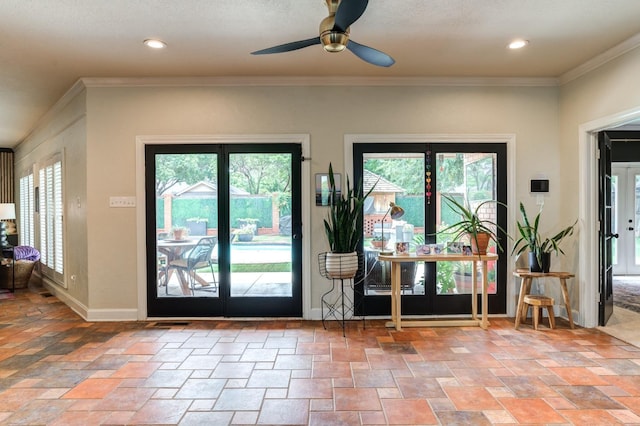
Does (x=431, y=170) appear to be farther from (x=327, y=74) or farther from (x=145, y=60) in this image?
(x=145, y=60)

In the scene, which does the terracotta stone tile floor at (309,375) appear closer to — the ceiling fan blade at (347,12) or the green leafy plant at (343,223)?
the green leafy plant at (343,223)

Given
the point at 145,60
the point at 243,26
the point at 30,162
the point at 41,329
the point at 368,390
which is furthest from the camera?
the point at 30,162

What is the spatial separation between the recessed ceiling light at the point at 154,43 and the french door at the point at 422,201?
6.79 ft

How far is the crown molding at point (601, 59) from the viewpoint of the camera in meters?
3.13

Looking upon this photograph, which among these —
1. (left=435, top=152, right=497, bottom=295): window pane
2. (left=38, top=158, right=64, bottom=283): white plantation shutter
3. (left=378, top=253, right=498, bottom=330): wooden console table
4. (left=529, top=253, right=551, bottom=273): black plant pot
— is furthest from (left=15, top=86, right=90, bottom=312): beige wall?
(left=529, top=253, right=551, bottom=273): black plant pot

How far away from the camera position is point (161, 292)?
4.07 m

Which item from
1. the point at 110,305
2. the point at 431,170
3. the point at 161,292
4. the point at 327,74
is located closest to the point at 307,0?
the point at 327,74

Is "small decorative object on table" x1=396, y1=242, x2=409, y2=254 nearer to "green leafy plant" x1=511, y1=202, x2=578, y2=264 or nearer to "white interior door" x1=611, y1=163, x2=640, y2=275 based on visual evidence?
"green leafy plant" x1=511, y1=202, x2=578, y2=264

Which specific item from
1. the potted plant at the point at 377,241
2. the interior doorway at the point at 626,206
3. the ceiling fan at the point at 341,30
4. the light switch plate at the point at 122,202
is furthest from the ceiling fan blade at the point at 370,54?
the interior doorway at the point at 626,206

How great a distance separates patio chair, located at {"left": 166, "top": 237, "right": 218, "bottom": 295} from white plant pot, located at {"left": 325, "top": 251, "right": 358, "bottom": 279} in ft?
4.34

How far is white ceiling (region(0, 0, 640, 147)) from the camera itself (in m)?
2.62

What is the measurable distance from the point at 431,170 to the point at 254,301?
2389 millimetres

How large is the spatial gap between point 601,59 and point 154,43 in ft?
13.2

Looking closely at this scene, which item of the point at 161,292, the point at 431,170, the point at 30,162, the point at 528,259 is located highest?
the point at 30,162
